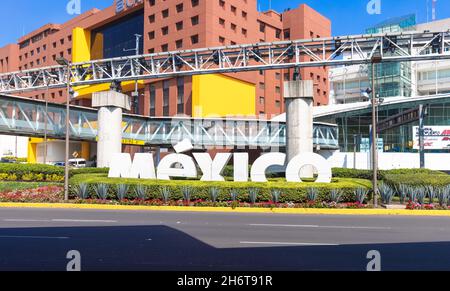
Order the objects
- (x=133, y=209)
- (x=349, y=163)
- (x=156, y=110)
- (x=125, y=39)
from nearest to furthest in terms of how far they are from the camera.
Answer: (x=133, y=209), (x=349, y=163), (x=156, y=110), (x=125, y=39)

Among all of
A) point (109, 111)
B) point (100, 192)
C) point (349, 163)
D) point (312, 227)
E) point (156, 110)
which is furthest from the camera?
point (156, 110)

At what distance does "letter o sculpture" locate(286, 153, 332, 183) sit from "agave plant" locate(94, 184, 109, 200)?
366 inches

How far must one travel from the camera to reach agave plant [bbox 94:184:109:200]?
18.1 meters

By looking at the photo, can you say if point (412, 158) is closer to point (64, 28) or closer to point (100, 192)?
point (100, 192)

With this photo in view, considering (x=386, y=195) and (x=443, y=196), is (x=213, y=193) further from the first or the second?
(x=443, y=196)

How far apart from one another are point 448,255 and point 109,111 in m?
26.2

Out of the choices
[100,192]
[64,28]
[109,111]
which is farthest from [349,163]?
[64,28]

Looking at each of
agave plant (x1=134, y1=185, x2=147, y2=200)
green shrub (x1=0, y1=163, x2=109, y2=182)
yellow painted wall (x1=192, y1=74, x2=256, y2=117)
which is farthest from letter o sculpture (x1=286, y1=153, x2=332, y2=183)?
yellow painted wall (x1=192, y1=74, x2=256, y2=117)

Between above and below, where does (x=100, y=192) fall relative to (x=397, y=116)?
below

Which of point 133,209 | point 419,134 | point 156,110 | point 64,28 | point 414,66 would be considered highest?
point 64,28

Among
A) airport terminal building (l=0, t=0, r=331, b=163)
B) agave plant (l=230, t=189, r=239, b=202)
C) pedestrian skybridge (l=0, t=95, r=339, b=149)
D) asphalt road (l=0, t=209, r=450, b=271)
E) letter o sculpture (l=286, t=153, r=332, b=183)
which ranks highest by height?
airport terminal building (l=0, t=0, r=331, b=163)

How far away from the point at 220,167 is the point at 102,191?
6132 millimetres

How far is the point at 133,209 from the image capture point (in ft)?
54.6

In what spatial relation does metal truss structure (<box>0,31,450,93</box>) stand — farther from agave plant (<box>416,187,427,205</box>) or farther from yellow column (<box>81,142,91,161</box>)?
yellow column (<box>81,142,91,161</box>)
